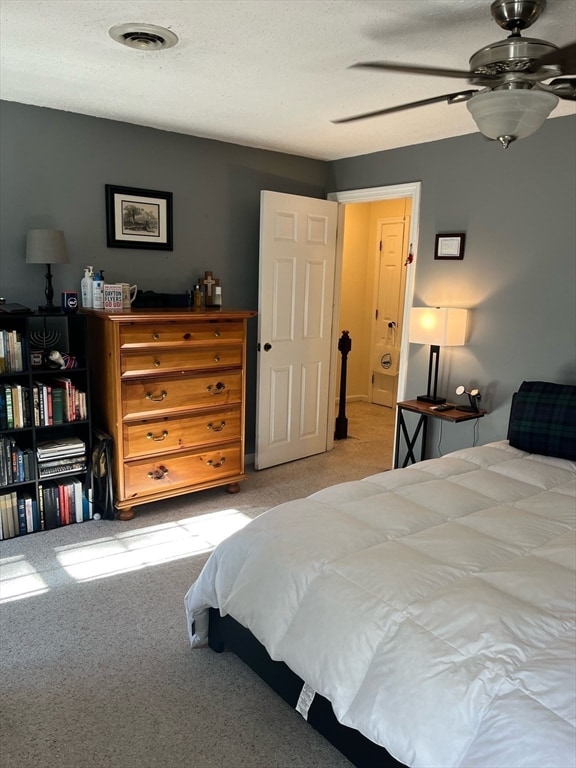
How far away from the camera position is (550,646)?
1.40 metres

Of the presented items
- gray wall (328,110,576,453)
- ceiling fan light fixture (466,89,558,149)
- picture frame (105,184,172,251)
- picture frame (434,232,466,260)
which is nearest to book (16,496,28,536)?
picture frame (105,184,172,251)

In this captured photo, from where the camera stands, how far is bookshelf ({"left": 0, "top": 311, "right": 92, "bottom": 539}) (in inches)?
123

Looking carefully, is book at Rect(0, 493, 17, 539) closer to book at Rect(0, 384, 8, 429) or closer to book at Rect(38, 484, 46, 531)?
book at Rect(38, 484, 46, 531)

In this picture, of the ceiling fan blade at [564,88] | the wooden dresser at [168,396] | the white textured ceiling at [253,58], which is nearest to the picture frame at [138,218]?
the white textured ceiling at [253,58]

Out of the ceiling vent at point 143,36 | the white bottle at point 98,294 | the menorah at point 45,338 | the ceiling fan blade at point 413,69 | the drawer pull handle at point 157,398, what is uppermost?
the ceiling vent at point 143,36

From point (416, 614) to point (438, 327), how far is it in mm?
2452

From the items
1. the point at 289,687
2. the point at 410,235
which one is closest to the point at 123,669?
the point at 289,687

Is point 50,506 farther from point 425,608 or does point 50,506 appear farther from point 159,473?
point 425,608

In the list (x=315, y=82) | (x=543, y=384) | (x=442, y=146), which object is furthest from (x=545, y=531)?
(x=442, y=146)

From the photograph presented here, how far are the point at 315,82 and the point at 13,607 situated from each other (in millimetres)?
2778

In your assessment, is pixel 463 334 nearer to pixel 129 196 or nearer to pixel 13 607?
pixel 129 196

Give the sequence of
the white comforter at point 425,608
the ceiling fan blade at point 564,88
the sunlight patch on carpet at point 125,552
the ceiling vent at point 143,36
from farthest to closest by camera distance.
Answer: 1. the sunlight patch on carpet at point 125,552
2. the ceiling vent at point 143,36
3. the ceiling fan blade at point 564,88
4. the white comforter at point 425,608

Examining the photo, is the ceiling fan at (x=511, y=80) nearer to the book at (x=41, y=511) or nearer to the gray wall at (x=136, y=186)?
the gray wall at (x=136, y=186)

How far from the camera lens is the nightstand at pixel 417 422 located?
3.64 metres
